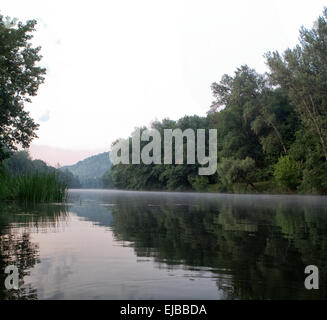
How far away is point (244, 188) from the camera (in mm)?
61969

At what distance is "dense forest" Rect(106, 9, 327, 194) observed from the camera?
52469 mm

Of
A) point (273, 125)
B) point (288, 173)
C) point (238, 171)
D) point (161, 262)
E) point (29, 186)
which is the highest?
point (273, 125)

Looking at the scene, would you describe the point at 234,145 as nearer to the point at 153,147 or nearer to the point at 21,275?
the point at 153,147

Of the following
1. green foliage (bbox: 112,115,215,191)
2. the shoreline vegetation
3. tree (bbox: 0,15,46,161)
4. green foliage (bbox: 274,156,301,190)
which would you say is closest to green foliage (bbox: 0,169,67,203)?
the shoreline vegetation

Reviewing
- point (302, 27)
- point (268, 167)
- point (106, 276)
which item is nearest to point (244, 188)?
point (268, 167)

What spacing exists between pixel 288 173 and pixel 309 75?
46.6ft

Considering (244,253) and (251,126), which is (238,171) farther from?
(244,253)

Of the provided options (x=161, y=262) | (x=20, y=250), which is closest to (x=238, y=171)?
(x=20, y=250)

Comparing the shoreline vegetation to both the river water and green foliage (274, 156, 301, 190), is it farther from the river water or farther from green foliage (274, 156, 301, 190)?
the river water

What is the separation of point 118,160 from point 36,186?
88.1 m

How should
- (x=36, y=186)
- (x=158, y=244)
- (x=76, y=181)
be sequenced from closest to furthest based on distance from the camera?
(x=158, y=244), (x=36, y=186), (x=76, y=181)

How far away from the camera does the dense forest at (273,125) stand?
172 ft

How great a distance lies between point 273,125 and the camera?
209 ft
